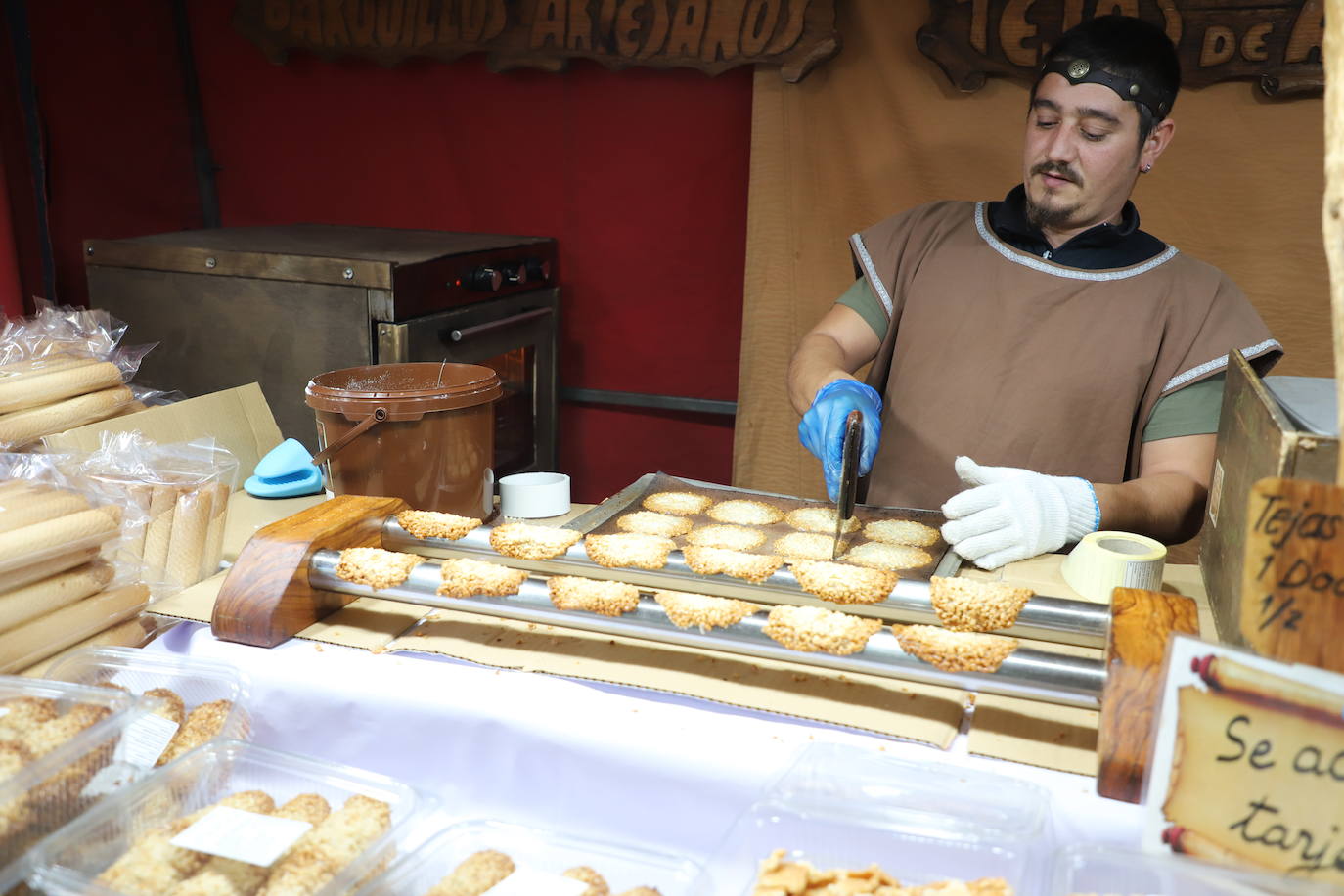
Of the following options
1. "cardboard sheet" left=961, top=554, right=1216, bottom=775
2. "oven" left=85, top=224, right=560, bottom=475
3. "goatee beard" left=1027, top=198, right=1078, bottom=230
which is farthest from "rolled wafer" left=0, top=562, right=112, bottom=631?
"goatee beard" left=1027, top=198, right=1078, bottom=230

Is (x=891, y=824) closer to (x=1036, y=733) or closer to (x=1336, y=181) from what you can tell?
(x=1036, y=733)

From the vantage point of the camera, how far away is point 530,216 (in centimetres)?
345

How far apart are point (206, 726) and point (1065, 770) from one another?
81 centimetres

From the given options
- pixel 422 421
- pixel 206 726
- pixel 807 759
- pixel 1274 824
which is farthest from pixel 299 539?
pixel 1274 824

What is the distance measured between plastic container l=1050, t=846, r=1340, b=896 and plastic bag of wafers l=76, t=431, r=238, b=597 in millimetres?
1009

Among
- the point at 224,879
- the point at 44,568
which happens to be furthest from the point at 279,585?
the point at 224,879

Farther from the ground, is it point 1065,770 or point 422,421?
point 422,421

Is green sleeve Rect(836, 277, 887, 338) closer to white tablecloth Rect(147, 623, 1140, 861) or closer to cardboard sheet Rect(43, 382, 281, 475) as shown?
cardboard sheet Rect(43, 382, 281, 475)

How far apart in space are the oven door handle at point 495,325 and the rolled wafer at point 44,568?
1548mm

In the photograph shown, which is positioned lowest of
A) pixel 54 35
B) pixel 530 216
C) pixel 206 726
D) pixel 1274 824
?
pixel 206 726

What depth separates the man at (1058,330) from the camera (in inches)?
74.7

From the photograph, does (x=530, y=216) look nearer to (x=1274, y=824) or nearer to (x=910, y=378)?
(x=910, y=378)

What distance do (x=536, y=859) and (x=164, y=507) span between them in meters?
0.70

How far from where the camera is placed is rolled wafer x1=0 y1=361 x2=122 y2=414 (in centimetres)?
146
